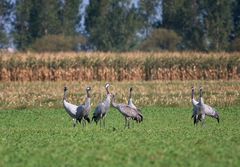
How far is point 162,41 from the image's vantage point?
282 feet

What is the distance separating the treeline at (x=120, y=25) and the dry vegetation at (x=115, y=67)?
29.7 metres

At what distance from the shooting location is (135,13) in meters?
92.4

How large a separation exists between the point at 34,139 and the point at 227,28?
67103 millimetres

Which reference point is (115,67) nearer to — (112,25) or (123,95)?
(123,95)

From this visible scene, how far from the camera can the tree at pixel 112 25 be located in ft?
281

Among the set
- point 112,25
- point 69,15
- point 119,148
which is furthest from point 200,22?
point 119,148

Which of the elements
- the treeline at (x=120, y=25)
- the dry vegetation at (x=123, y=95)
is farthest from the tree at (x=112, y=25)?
the dry vegetation at (x=123, y=95)

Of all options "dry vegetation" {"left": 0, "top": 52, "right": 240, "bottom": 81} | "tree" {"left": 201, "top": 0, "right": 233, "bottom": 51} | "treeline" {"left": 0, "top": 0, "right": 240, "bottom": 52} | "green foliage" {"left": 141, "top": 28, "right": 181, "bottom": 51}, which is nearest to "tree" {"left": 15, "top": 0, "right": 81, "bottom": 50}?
"treeline" {"left": 0, "top": 0, "right": 240, "bottom": 52}

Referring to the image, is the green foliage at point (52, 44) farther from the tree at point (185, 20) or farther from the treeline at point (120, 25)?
the tree at point (185, 20)

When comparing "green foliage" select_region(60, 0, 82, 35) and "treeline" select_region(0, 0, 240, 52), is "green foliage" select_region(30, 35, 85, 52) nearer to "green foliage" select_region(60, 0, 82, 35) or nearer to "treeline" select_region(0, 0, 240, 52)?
"treeline" select_region(0, 0, 240, 52)

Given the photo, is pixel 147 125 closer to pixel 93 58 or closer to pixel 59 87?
pixel 59 87

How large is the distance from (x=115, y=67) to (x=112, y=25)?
36966 mm

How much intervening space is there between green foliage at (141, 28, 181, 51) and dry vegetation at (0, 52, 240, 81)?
104 feet

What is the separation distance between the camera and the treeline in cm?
8338
